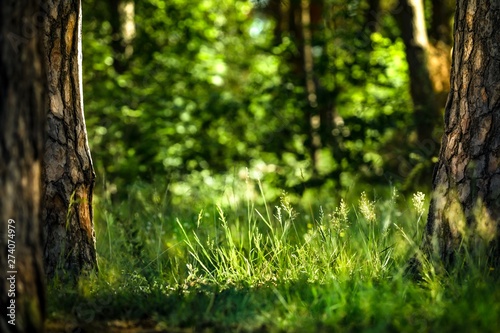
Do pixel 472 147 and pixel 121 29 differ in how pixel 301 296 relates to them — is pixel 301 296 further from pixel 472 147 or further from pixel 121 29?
pixel 121 29

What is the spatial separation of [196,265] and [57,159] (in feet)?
3.74

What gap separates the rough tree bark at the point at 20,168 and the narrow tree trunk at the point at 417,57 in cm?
609

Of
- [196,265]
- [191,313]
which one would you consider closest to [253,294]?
[191,313]

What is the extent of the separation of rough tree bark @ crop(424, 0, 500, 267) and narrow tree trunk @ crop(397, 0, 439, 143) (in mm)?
4137

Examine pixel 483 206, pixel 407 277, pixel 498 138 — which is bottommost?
pixel 407 277

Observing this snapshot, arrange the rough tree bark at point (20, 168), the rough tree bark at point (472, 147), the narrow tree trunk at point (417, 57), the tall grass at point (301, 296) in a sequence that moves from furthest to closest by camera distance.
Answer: the narrow tree trunk at point (417, 57), the rough tree bark at point (472, 147), the tall grass at point (301, 296), the rough tree bark at point (20, 168)

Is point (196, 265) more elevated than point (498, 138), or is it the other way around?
point (498, 138)

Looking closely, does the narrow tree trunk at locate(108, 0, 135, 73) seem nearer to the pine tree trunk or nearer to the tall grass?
the pine tree trunk

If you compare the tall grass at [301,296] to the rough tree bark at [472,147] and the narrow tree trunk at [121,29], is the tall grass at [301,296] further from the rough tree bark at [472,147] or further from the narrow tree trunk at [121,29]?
the narrow tree trunk at [121,29]

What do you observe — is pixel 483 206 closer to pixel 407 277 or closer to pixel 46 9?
pixel 407 277

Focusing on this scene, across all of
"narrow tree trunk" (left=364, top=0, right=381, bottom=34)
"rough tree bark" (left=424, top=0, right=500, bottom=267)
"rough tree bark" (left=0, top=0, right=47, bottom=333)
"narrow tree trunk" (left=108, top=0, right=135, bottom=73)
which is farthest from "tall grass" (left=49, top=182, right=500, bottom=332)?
"narrow tree trunk" (left=108, top=0, right=135, bottom=73)

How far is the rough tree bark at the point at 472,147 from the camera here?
13.4 ft

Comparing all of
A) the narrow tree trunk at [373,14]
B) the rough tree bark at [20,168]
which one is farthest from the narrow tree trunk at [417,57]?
the rough tree bark at [20,168]

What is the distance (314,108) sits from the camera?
905cm
